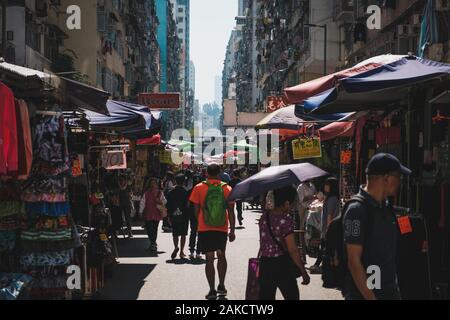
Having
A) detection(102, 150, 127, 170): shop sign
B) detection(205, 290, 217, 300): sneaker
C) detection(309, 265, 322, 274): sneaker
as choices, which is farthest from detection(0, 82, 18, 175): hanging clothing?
detection(102, 150, 127, 170): shop sign

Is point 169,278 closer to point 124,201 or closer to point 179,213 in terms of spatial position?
point 179,213

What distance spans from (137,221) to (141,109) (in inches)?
473

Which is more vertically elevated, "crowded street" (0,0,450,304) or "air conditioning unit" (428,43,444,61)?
"air conditioning unit" (428,43,444,61)

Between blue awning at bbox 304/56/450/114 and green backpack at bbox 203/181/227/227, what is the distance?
181 centimetres

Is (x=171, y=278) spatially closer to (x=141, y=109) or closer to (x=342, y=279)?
(x=141, y=109)

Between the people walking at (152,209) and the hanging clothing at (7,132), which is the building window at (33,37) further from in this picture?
the hanging clothing at (7,132)

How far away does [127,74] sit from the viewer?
53.1 meters

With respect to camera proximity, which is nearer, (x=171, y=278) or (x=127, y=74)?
(x=171, y=278)

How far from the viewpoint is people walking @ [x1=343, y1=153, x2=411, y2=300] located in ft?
16.2

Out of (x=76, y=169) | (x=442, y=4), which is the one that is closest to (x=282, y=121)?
(x=76, y=169)

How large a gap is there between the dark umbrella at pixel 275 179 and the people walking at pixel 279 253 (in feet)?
0.60

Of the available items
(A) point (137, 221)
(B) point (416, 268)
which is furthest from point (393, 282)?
(A) point (137, 221)

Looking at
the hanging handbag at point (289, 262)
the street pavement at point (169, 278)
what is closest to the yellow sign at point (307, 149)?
the street pavement at point (169, 278)

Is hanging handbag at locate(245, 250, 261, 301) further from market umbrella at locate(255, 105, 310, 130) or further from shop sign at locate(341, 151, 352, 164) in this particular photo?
market umbrella at locate(255, 105, 310, 130)
